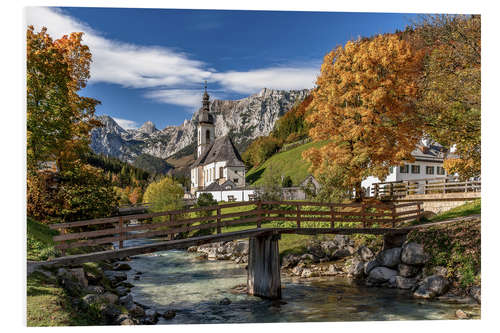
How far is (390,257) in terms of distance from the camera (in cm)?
1456

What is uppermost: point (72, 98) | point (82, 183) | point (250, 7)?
point (250, 7)

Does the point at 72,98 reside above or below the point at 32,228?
above

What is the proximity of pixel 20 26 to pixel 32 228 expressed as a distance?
7.02m

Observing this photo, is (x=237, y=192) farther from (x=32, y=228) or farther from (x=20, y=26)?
(x=20, y=26)

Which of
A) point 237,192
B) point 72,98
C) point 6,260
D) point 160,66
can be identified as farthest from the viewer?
point 237,192

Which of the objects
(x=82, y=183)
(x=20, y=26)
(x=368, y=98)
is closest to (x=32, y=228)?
(x=82, y=183)

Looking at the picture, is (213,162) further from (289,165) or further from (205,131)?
(205,131)

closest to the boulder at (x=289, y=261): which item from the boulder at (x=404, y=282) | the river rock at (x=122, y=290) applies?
the boulder at (x=404, y=282)

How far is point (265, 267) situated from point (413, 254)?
584 centimetres

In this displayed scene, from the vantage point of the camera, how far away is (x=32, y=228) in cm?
1260

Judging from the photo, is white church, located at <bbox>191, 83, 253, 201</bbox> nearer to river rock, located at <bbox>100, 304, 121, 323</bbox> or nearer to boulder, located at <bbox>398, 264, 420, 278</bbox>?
boulder, located at <bbox>398, 264, 420, 278</bbox>

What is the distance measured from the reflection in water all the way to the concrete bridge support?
356mm

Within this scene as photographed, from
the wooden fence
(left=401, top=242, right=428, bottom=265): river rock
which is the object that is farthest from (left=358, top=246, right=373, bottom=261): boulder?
the wooden fence

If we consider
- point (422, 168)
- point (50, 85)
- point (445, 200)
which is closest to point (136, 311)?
point (50, 85)
